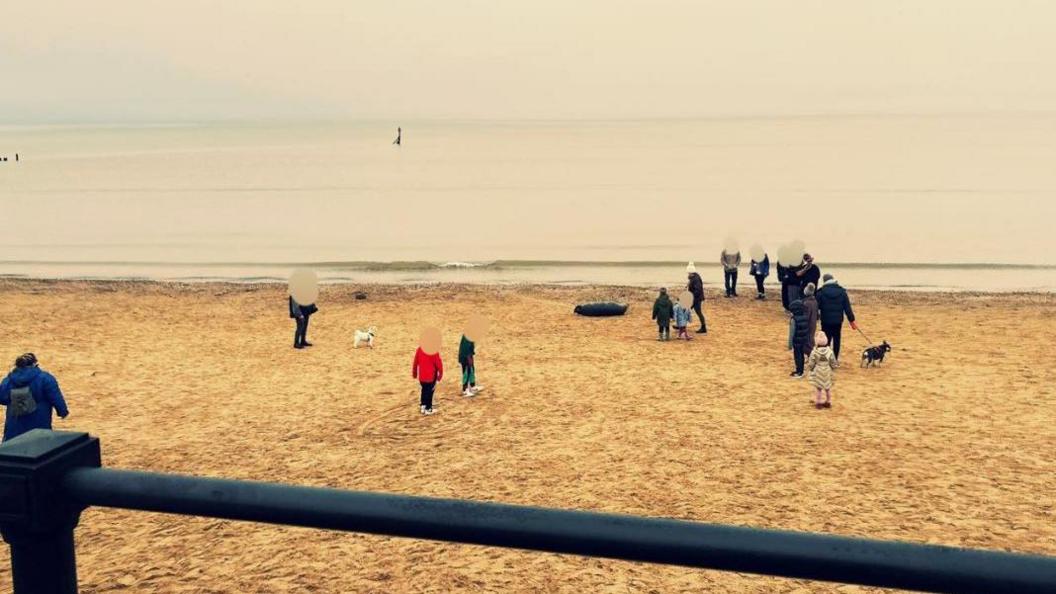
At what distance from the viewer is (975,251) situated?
4600 centimetres

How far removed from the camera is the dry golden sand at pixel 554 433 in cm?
954

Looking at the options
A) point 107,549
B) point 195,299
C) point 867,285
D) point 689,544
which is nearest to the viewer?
point 689,544

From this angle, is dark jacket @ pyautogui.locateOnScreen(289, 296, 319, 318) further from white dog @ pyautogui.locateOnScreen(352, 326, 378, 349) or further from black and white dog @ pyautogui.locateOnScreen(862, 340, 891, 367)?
black and white dog @ pyautogui.locateOnScreen(862, 340, 891, 367)

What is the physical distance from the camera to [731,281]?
90.0 feet

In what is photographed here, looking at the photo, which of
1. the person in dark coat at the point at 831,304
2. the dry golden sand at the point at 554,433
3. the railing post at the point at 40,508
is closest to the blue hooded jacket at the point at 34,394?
the dry golden sand at the point at 554,433

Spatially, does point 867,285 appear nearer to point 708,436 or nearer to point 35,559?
point 708,436

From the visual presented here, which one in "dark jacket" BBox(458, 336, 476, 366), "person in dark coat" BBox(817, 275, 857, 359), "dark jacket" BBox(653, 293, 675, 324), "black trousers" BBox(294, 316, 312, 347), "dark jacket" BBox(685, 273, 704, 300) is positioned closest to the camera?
"dark jacket" BBox(458, 336, 476, 366)

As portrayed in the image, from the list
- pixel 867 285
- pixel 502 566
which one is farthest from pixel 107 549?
pixel 867 285

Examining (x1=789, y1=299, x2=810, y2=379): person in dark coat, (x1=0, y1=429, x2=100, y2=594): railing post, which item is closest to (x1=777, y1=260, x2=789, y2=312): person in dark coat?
(x1=789, y1=299, x2=810, y2=379): person in dark coat

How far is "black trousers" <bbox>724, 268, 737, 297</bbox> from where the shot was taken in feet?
88.0

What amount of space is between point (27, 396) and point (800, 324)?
1295 cm

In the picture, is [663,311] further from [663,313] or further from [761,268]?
[761,268]

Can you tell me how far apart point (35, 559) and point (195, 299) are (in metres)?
28.5

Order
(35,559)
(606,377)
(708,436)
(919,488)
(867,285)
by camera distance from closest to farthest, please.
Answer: (35,559)
(919,488)
(708,436)
(606,377)
(867,285)
